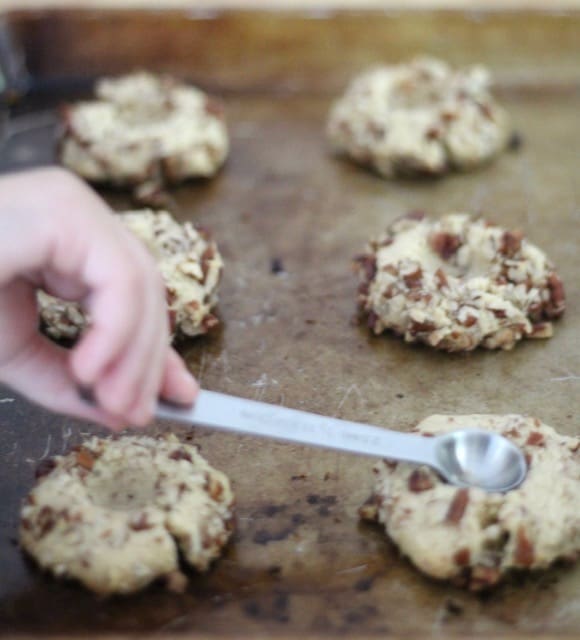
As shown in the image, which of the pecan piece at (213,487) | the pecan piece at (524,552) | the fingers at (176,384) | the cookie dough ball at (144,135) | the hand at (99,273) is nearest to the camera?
the hand at (99,273)

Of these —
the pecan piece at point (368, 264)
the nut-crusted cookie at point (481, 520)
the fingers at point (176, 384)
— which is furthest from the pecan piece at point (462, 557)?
the pecan piece at point (368, 264)

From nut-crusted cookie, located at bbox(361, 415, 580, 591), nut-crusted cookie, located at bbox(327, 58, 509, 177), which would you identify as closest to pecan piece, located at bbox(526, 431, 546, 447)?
nut-crusted cookie, located at bbox(361, 415, 580, 591)

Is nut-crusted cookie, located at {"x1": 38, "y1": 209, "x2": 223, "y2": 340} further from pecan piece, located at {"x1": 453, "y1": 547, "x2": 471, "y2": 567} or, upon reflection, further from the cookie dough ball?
pecan piece, located at {"x1": 453, "y1": 547, "x2": 471, "y2": 567}

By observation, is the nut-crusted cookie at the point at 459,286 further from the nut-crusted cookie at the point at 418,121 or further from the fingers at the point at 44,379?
the fingers at the point at 44,379

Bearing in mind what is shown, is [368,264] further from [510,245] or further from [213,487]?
[213,487]

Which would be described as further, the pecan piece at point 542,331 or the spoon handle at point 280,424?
the pecan piece at point 542,331

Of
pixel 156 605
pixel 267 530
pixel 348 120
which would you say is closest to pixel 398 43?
pixel 348 120

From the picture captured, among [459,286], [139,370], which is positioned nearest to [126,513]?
[139,370]
